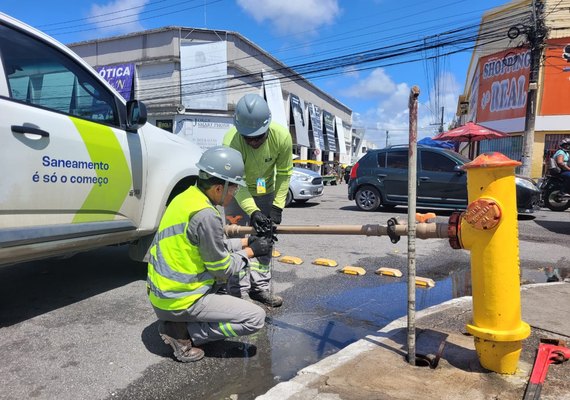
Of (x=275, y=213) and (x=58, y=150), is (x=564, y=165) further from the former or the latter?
(x=58, y=150)

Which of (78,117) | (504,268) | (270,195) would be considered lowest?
(504,268)

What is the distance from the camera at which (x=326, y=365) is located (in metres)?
2.58

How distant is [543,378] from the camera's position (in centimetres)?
241

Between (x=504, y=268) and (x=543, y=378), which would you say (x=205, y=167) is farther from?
(x=543, y=378)

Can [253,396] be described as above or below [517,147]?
below

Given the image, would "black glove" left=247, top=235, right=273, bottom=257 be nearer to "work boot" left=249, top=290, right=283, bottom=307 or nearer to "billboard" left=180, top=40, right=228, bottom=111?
"work boot" left=249, top=290, right=283, bottom=307

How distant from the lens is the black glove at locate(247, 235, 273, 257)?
3.13 meters

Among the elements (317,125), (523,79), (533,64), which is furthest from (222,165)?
(317,125)

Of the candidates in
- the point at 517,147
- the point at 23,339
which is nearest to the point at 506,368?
the point at 23,339

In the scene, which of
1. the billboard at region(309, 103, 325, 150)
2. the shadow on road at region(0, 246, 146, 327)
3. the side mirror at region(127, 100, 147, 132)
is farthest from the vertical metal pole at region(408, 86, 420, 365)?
the billboard at region(309, 103, 325, 150)

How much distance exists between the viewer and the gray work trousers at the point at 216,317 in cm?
274

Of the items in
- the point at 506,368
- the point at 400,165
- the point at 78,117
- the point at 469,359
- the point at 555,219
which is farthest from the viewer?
the point at 400,165

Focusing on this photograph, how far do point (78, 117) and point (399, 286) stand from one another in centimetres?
359

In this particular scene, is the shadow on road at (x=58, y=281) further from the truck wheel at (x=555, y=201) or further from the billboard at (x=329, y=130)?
the billboard at (x=329, y=130)
